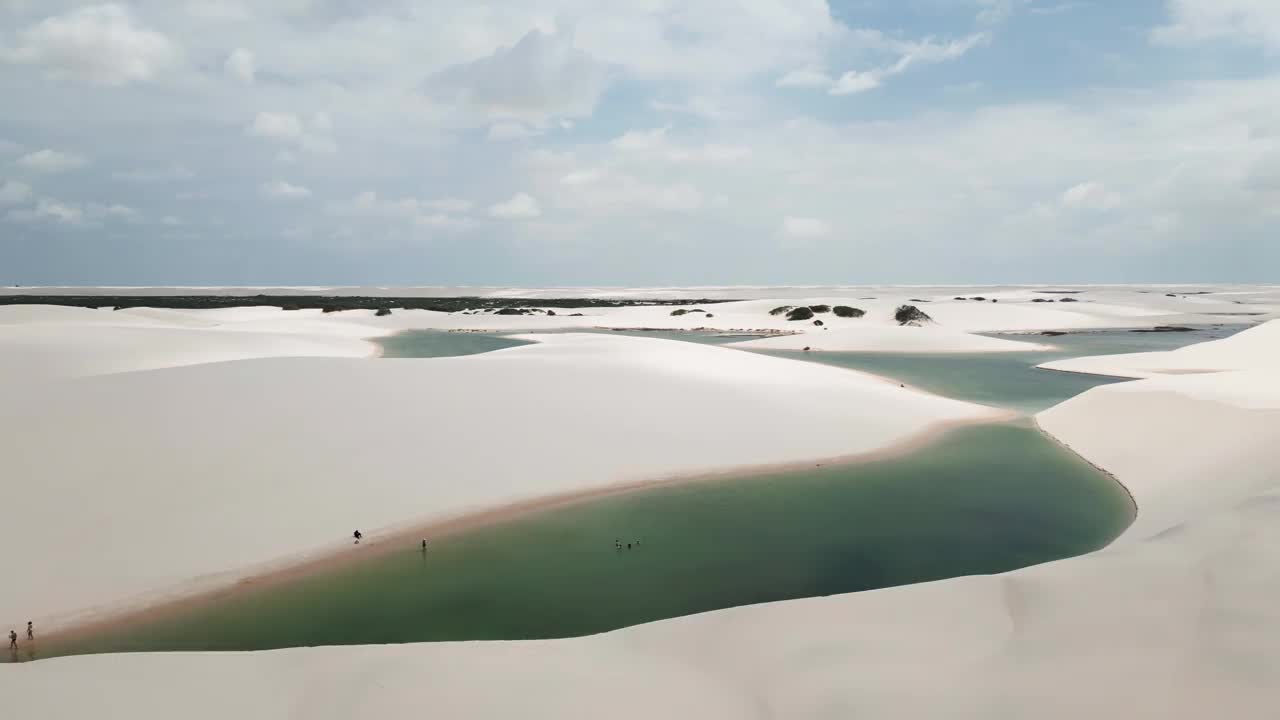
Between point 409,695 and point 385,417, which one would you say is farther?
point 385,417

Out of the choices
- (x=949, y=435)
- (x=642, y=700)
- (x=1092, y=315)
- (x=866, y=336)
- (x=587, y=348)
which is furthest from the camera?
(x=1092, y=315)

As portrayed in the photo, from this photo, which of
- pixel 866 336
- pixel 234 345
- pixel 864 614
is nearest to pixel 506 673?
pixel 864 614

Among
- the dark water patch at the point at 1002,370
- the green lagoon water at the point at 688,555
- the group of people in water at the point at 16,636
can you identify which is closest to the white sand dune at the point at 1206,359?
the dark water patch at the point at 1002,370

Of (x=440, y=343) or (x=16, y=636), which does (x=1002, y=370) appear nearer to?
(x=440, y=343)

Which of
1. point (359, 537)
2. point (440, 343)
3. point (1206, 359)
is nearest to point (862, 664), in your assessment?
point (359, 537)

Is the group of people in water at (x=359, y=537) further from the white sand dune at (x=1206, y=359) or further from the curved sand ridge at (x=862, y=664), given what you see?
the white sand dune at (x=1206, y=359)

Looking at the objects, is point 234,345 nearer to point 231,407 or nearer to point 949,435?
point 231,407

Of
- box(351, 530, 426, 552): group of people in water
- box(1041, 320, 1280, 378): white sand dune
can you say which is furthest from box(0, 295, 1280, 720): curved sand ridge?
box(1041, 320, 1280, 378): white sand dune
